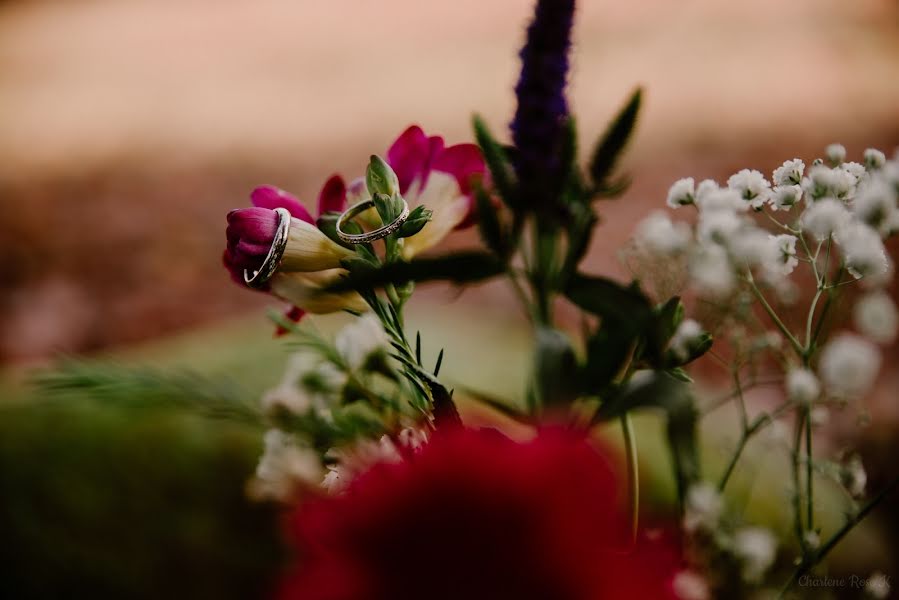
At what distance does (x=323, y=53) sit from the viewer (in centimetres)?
261

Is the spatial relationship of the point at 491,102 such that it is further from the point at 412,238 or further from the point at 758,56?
the point at 412,238

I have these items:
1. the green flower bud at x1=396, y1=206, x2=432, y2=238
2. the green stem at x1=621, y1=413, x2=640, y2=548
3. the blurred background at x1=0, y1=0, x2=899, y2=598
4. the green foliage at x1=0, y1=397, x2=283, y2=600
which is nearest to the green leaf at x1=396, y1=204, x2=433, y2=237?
the green flower bud at x1=396, y1=206, x2=432, y2=238

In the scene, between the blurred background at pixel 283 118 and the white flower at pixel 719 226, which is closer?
the white flower at pixel 719 226

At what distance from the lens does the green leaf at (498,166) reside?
210 mm

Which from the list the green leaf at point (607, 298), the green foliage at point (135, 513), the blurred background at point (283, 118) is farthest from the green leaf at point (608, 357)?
the blurred background at point (283, 118)

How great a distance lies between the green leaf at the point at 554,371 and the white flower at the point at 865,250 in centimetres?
9

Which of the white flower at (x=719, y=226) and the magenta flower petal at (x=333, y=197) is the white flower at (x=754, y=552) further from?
the magenta flower petal at (x=333, y=197)

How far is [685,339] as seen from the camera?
0.25 metres

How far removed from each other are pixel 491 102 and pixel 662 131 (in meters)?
0.52

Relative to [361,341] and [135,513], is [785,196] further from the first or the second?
[135,513]

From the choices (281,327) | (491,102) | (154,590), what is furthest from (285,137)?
(281,327)

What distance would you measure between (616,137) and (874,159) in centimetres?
15

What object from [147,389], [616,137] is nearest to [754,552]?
[616,137]

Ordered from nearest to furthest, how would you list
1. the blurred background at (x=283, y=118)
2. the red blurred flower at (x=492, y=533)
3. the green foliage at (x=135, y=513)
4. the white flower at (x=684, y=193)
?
the red blurred flower at (x=492, y=533), the white flower at (x=684, y=193), the green foliage at (x=135, y=513), the blurred background at (x=283, y=118)
